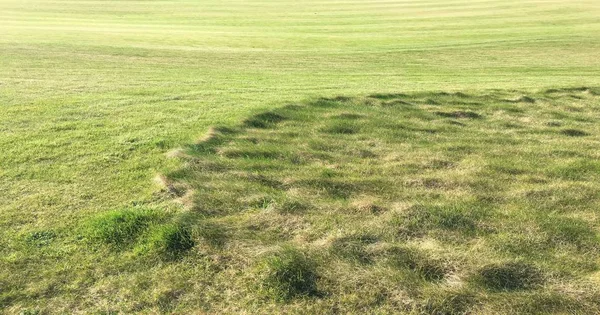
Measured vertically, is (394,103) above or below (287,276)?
below

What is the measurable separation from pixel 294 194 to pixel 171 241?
159 cm

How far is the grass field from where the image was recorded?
4.23m

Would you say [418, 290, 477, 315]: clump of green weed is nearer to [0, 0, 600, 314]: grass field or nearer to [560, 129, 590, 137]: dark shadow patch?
[0, 0, 600, 314]: grass field

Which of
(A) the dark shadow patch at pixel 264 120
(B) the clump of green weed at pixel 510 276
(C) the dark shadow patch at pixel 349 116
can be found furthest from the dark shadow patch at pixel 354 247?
(C) the dark shadow patch at pixel 349 116

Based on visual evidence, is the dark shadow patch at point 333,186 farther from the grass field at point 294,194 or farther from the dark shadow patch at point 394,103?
the dark shadow patch at point 394,103

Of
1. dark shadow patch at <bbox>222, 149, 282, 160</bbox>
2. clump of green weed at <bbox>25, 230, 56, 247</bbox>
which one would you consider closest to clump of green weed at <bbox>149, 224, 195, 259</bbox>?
clump of green weed at <bbox>25, 230, 56, 247</bbox>

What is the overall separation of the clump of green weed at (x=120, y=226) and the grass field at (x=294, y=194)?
2 centimetres

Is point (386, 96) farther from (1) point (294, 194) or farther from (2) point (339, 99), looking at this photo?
(1) point (294, 194)

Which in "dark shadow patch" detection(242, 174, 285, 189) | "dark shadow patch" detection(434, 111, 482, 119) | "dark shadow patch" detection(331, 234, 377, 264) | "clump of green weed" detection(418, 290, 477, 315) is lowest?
"dark shadow patch" detection(434, 111, 482, 119)

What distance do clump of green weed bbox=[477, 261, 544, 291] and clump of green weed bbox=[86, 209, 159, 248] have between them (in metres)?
3.01

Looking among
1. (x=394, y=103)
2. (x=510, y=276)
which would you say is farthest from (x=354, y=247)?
(x=394, y=103)

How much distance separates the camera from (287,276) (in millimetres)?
4355

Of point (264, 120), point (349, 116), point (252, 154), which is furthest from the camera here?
point (349, 116)

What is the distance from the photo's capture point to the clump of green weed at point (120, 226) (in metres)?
4.87
